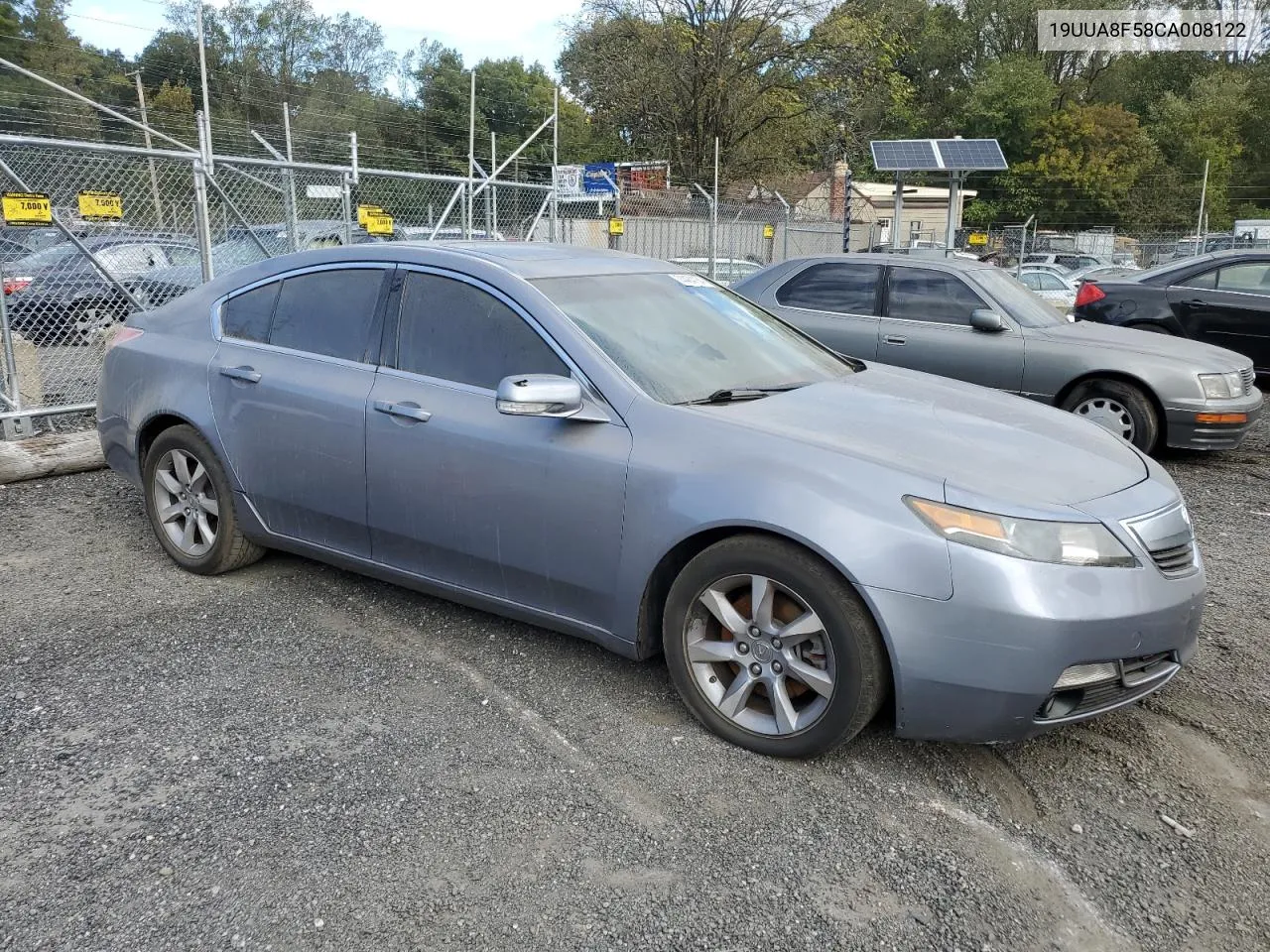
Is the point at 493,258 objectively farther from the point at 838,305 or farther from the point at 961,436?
the point at 838,305

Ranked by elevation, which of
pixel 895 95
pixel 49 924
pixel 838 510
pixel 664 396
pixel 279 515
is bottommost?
pixel 49 924

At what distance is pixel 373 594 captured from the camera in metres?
4.58

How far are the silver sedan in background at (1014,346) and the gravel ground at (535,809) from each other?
3.41 m

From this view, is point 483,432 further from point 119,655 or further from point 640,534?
point 119,655

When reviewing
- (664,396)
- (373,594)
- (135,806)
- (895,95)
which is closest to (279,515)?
(373,594)

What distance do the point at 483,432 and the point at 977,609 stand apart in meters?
1.80

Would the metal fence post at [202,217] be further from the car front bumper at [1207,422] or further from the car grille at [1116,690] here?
the car front bumper at [1207,422]

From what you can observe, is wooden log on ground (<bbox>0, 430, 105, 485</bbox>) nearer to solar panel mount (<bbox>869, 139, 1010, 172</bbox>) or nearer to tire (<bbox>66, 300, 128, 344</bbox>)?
tire (<bbox>66, 300, 128, 344</bbox>)

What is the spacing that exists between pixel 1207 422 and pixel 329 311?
19.8ft

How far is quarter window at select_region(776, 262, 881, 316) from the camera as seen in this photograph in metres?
8.04

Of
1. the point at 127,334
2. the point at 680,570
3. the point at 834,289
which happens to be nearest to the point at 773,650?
the point at 680,570

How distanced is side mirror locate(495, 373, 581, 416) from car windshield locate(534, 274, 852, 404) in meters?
0.27

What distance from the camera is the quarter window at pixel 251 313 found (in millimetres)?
4465

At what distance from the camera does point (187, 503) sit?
15.4 ft
